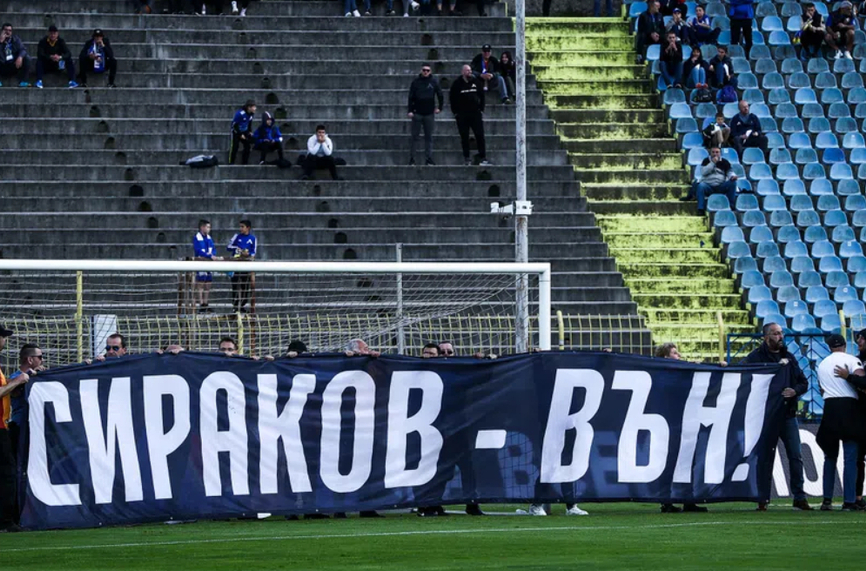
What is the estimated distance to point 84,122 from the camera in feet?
96.1

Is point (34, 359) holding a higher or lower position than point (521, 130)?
lower

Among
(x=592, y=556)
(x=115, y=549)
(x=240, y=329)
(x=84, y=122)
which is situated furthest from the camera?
(x=84, y=122)

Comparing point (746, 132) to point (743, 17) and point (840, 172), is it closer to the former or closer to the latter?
point (840, 172)

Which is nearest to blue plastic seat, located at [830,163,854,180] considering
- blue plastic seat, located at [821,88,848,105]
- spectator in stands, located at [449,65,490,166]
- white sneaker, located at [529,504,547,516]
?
blue plastic seat, located at [821,88,848,105]

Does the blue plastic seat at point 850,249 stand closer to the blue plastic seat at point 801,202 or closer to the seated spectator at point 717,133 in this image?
the blue plastic seat at point 801,202

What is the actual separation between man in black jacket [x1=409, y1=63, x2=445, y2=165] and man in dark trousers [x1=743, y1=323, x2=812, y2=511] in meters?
12.4

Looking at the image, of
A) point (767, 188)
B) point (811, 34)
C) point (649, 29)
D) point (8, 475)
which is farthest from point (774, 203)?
point (8, 475)

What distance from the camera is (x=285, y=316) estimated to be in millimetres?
19812

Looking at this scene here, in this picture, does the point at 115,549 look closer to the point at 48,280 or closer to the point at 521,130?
the point at 521,130

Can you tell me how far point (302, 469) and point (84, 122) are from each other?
15.5 metres

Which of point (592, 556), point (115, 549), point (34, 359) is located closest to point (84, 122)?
point (34, 359)

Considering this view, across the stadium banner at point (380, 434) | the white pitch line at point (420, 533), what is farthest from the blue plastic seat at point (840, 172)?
the white pitch line at point (420, 533)

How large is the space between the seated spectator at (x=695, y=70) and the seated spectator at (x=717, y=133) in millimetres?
1599

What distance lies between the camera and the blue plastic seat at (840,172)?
30.6 m
